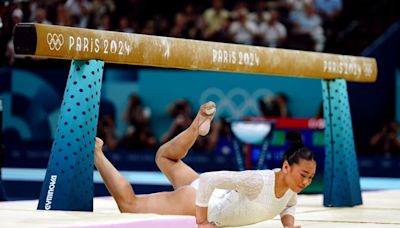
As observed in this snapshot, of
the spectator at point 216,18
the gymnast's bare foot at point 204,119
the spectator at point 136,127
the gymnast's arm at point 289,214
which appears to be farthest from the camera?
the spectator at point 216,18

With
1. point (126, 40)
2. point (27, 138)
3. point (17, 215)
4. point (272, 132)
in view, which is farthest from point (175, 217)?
point (27, 138)

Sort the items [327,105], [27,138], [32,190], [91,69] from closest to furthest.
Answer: [91,69] → [327,105] → [32,190] → [27,138]

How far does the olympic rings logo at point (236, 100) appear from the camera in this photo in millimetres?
13070

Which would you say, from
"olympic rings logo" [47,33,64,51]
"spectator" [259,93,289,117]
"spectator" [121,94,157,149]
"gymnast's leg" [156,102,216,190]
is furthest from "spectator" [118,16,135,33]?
"olympic rings logo" [47,33,64,51]

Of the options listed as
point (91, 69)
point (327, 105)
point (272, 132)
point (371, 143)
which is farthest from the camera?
point (371, 143)

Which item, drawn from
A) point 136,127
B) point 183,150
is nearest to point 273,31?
point 136,127

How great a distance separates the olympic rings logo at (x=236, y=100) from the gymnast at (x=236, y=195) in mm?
7600

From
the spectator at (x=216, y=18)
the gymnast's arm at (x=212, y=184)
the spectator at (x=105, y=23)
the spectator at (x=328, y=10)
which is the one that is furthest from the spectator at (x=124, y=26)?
the gymnast's arm at (x=212, y=184)

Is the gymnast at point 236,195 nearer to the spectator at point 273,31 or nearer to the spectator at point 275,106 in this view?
the spectator at point 275,106

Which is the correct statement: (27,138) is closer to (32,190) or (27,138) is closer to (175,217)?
(32,190)

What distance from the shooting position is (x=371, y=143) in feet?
42.3

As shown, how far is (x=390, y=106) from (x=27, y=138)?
541 centimetres

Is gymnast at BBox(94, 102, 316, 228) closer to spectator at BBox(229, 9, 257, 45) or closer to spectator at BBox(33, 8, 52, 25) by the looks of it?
spectator at BBox(33, 8, 52, 25)

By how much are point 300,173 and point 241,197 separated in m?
0.38
